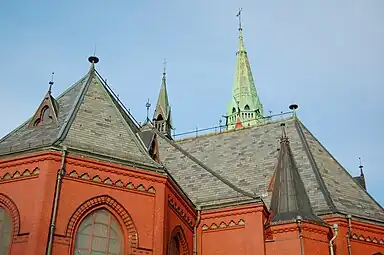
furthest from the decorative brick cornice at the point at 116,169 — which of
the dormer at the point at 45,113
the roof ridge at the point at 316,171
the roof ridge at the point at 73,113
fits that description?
the roof ridge at the point at 316,171

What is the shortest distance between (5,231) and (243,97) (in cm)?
4722

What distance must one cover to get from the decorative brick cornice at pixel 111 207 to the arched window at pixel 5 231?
2.10 m

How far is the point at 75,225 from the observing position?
17.5 m

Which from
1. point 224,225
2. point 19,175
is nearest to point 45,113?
point 19,175

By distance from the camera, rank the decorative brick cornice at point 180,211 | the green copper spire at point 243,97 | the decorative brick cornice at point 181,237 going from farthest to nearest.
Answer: the green copper spire at point 243,97
the decorative brick cornice at point 181,237
the decorative brick cornice at point 180,211

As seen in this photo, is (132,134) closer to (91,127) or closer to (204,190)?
(91,127)

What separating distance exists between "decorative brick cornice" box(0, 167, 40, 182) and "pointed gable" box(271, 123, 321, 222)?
9180mm

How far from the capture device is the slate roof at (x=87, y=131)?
19.3 metres

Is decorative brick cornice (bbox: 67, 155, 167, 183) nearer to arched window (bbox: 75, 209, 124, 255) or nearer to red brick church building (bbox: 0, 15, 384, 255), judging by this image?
red brick church building (bbox: 0, 15, 384, 255)

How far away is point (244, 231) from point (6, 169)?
9242 mm

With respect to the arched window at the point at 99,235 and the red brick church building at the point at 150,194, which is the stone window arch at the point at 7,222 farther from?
the arched window at the point at 99,235

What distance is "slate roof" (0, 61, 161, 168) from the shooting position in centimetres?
1928

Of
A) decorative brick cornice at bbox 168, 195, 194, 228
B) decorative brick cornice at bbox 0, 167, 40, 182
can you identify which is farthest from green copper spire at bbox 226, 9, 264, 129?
decorative brick cornice at bbox 0, 167, 40, 182

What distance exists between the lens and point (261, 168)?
26078mm
